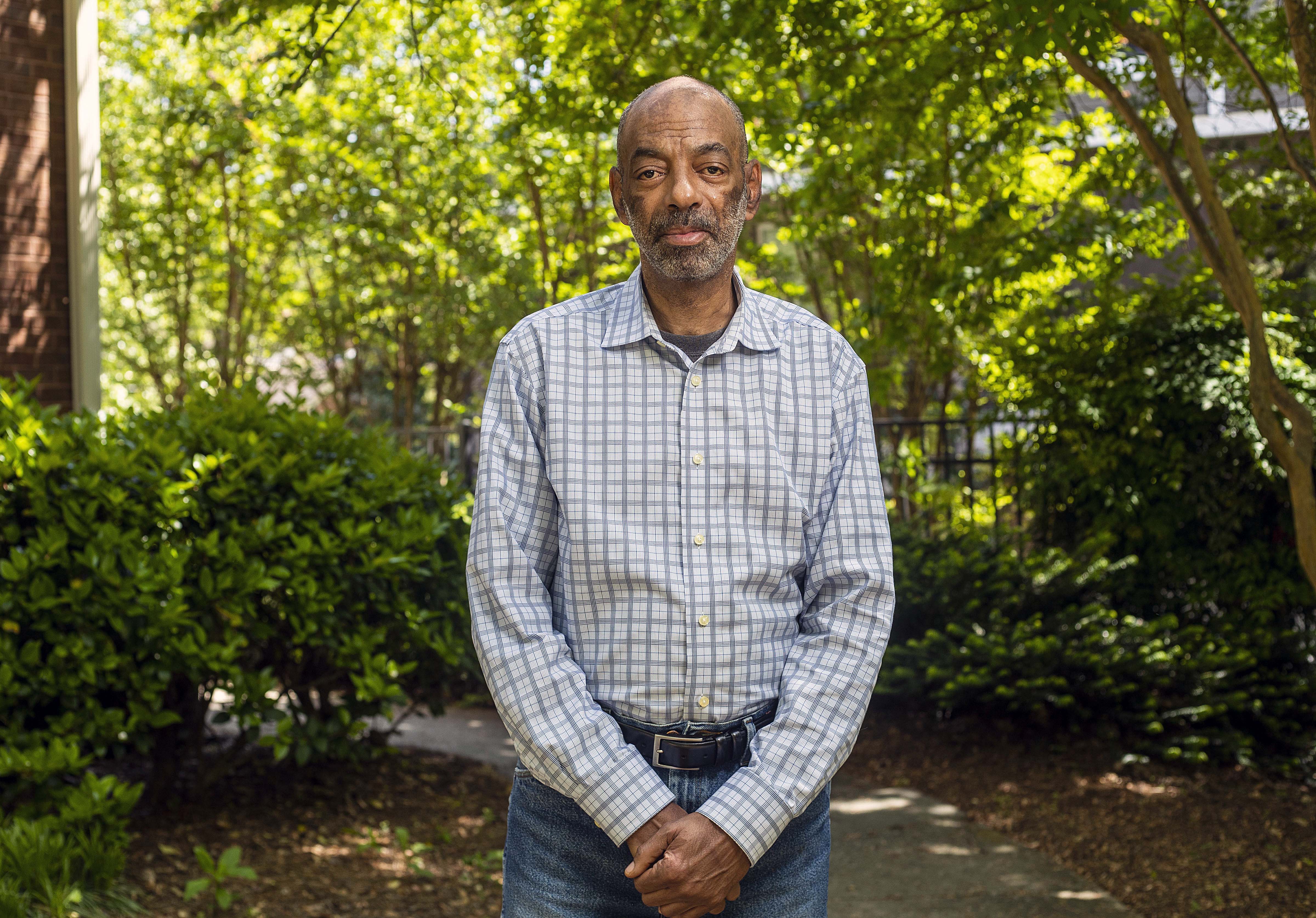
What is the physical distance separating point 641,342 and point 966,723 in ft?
15.9

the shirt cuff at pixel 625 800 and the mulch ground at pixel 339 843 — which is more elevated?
the shirt cuff at pixel 625 800

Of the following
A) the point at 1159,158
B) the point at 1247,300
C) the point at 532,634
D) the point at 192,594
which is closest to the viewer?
the point at 532,634

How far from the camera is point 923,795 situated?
5551 millimetres

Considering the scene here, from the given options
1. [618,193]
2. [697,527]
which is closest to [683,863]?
[697,527]

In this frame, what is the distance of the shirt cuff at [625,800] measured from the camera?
5.70ft

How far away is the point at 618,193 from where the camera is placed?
82.4 inches

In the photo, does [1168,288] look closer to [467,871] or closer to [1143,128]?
[1143,128]

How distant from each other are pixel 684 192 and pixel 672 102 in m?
0.16

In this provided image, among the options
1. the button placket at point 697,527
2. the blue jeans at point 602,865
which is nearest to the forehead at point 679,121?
the button placket at point 697,527

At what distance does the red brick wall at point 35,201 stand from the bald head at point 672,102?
4562 millimetres

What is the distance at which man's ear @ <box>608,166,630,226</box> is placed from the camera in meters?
2.05

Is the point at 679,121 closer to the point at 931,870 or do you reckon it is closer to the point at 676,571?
the point at 676,571

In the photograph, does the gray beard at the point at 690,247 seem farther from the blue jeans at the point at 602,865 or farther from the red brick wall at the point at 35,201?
the red brick wall at the point at 35,201

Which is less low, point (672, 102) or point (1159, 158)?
point (1159, 158)
